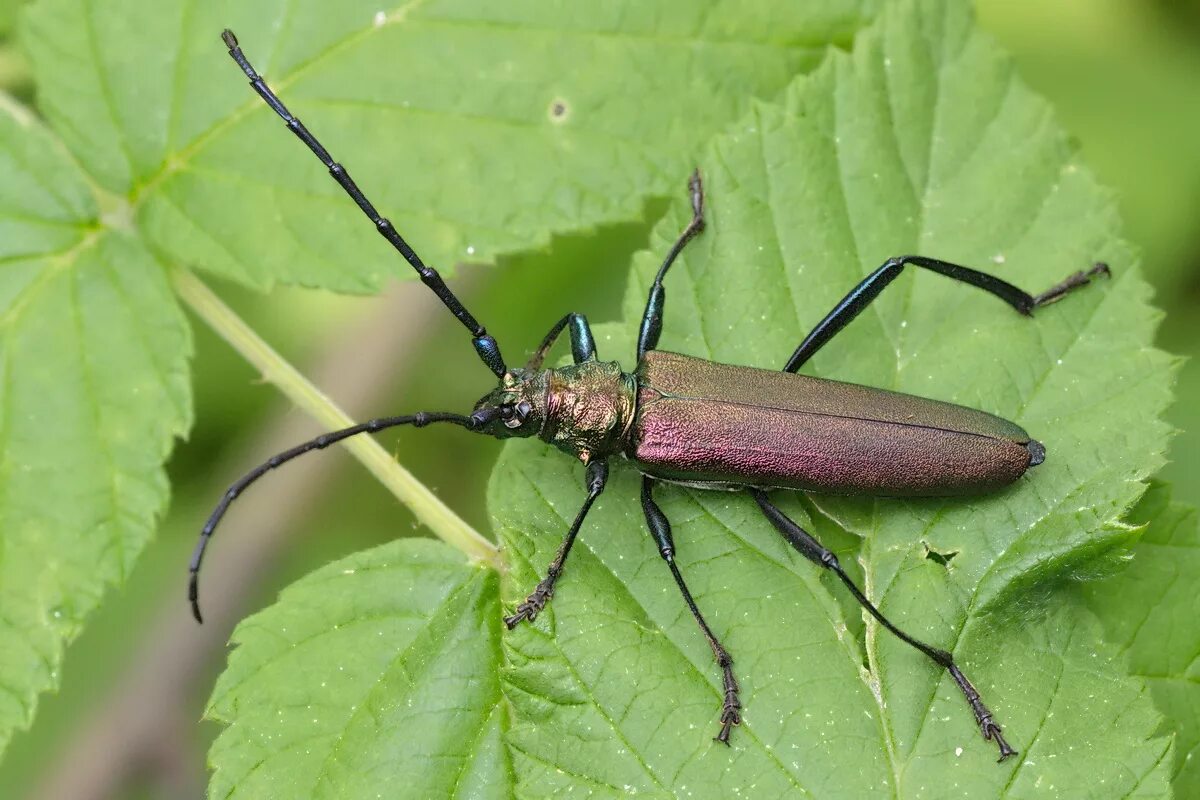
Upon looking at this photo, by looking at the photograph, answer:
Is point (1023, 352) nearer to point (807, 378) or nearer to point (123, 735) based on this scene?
point (807, 378)

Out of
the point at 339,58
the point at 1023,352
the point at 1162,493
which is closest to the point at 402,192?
the point at 339,58

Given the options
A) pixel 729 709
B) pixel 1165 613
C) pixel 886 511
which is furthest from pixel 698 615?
pixel 1165 613


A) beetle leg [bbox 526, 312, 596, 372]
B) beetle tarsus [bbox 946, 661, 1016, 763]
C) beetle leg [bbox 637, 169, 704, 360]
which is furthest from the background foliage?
beetle tarsus [bbox 946, 661, 1016, 763]

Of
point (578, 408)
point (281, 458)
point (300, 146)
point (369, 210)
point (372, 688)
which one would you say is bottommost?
point (372, 688)

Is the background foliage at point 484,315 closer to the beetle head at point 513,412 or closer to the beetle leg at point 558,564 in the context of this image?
the beetle head at point 513,412

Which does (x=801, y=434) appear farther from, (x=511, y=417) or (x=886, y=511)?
(x=511, y=417)

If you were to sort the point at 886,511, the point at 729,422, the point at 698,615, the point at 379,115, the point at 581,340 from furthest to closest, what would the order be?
the point at 379,115
the point at 581,340
the point at 729,422
the point at 886,511
the point at 698,615
